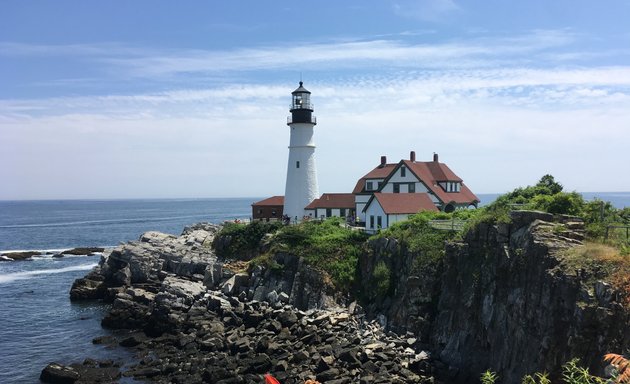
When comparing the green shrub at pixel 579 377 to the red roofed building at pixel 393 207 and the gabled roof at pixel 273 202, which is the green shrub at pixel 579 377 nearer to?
the red roofed building at pixel 393 207

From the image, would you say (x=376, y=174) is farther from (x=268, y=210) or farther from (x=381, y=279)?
(x=381, y=279)

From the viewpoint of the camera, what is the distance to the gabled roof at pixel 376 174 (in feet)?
148

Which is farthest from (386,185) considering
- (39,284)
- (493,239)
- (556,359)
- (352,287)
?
(39,284)

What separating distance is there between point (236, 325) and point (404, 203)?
15488 millimetres

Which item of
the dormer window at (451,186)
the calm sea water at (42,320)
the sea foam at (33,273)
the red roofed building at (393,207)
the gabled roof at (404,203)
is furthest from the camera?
the sea foam at (33,273)

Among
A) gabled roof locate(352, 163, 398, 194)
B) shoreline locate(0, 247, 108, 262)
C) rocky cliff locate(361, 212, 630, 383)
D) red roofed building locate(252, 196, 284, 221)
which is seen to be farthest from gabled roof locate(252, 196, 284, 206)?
rocky cliff locate(361, 212, 630, 383)

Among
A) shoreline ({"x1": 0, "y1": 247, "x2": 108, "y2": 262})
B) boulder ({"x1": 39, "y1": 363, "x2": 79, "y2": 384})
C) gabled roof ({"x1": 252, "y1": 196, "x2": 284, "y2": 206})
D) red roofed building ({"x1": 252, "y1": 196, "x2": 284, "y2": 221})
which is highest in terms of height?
gabled roof ({"x1": 252, "y1": 196, "x2": 284, "y2": 206})

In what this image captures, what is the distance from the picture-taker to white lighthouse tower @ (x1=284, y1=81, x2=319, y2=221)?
4566 centimetres

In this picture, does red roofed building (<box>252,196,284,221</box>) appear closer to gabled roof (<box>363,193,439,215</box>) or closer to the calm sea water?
gabled roof (<box>363,193,439,215</box>)

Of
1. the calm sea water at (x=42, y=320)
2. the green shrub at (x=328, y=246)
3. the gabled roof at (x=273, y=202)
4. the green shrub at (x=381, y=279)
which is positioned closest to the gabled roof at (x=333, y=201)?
the gabled roof at (x=273, y=202)

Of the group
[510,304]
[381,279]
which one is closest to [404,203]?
[381,279]

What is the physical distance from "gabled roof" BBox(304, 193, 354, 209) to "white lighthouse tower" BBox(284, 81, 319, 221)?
0.95m

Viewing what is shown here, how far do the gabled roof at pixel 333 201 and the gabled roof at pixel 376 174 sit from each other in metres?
0.99

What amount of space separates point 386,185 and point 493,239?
2148cm
